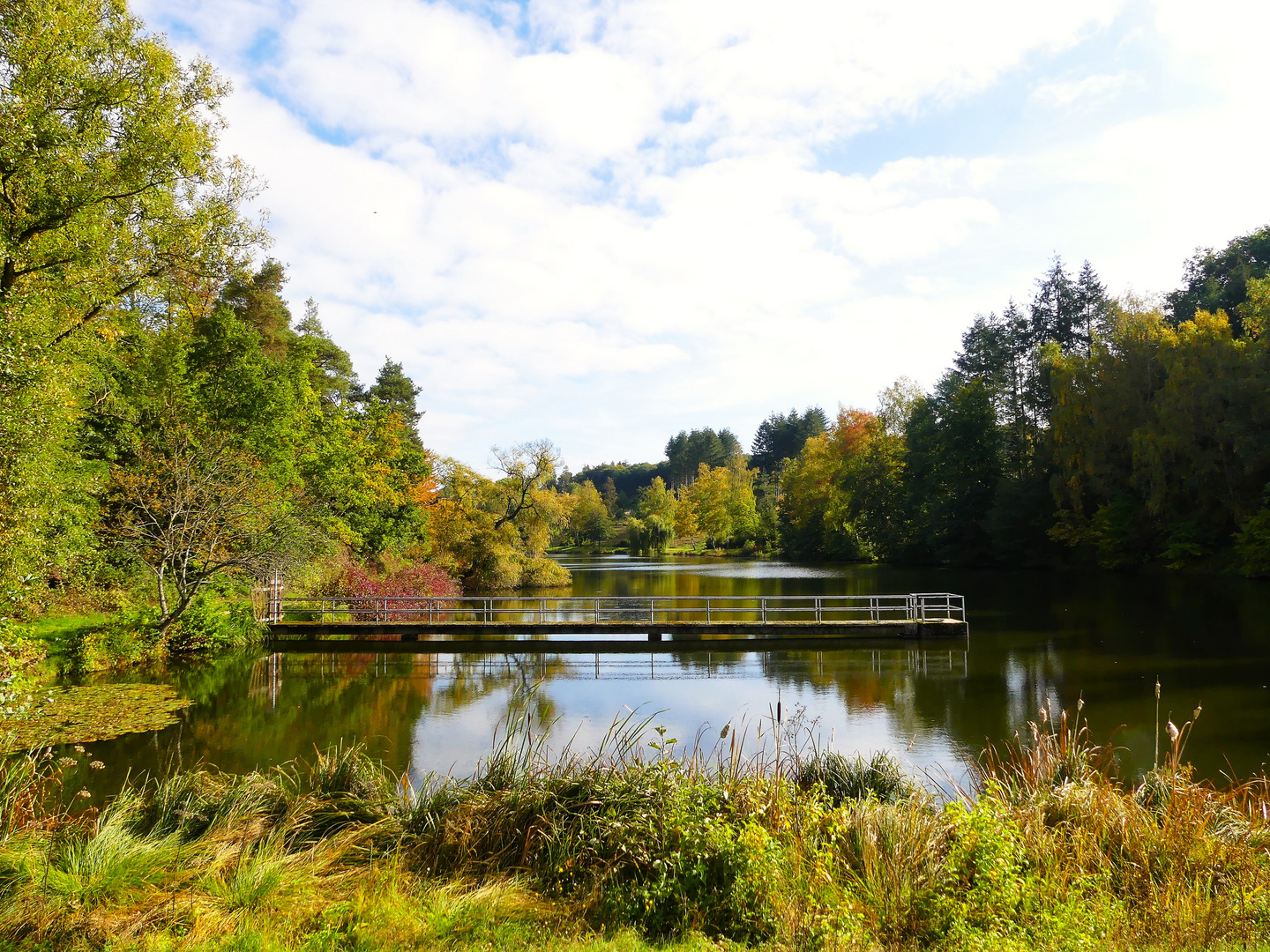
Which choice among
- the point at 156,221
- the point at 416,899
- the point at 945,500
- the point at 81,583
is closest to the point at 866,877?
the point at 416,899

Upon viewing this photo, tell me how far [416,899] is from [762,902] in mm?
2085

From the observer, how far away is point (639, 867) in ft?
15.8

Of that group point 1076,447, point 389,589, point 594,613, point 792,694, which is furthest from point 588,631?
point 1076,447

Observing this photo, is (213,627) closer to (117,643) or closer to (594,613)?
(117,643)

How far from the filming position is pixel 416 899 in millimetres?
4523

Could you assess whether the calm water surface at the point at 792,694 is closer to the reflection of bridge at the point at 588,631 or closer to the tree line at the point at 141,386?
the reflection of bridge at the point at 588,631

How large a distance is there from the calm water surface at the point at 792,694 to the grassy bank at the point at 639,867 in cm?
208

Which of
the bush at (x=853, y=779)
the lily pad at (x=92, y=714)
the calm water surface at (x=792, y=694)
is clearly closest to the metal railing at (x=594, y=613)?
the calm water surface at (x=792, y=694)

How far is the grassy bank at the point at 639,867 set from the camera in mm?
4047

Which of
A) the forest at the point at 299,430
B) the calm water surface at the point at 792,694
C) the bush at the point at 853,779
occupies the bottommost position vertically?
the calm water surface at the point at 792,694

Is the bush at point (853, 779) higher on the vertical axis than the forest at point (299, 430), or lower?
lower

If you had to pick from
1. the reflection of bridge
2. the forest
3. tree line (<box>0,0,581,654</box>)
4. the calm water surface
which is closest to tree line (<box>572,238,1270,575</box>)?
the forest

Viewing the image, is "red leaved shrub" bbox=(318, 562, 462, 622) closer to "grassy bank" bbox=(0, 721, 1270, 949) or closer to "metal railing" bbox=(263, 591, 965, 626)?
"metal railing" bbox=(263, 591, 965, 626)

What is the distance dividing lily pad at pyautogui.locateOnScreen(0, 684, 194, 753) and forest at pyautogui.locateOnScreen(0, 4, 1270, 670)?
1688 millimetres
